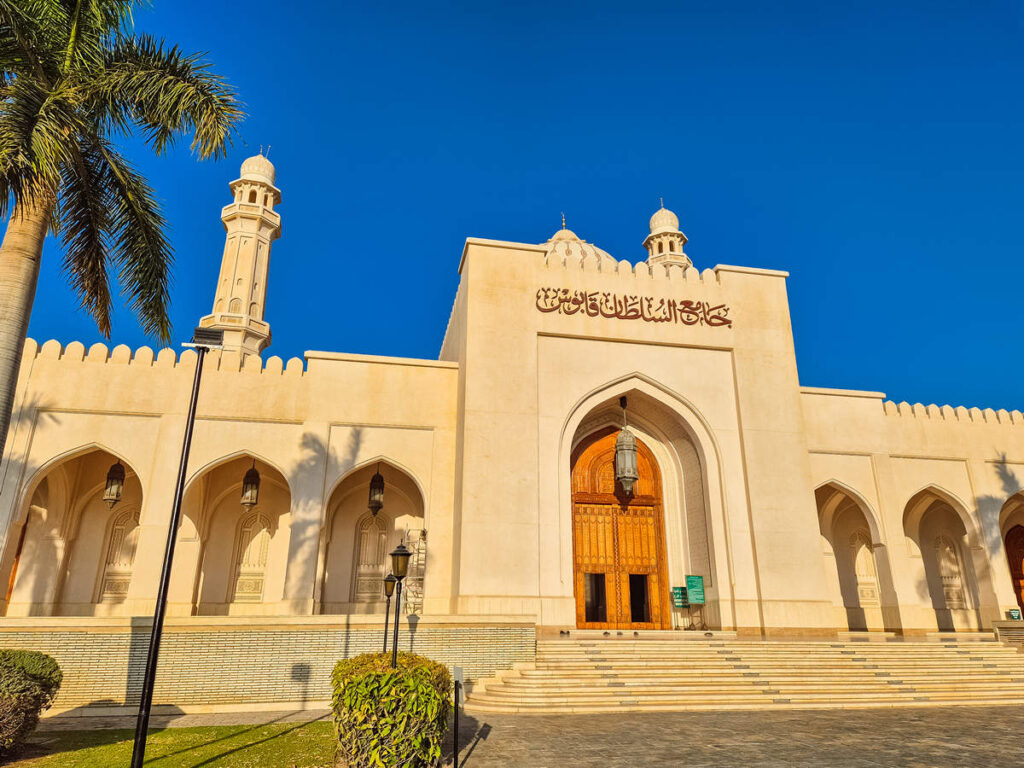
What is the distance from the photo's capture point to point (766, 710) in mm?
9352

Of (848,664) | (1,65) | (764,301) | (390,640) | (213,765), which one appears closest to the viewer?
(213,765)

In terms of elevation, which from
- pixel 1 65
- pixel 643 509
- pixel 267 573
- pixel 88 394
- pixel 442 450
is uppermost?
pixel 1 65

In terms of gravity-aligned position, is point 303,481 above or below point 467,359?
below

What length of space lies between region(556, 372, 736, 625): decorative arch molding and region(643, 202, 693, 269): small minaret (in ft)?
51.1

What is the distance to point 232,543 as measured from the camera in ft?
50.5

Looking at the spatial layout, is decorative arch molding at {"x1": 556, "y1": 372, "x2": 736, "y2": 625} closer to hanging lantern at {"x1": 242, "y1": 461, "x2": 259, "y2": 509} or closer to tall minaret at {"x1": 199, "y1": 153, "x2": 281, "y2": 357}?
hanging lantern at {"x1": 242, "y1": 461, "x2": 259, "y2": 509}

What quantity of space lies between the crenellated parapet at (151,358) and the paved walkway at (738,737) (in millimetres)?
7584

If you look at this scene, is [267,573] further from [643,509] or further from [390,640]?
[643,509]

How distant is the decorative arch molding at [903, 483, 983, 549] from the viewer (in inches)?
671

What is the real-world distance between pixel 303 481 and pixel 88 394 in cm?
470

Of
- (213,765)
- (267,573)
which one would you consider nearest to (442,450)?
(267,573)

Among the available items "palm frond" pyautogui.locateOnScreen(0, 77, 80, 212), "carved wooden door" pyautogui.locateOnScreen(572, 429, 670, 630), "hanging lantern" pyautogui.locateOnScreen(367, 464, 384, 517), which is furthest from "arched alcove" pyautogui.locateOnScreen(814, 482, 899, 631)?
"palm frond" pyautogui.locateOnScreen(0, 77, 80, 212)

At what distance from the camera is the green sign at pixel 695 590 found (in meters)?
14.6

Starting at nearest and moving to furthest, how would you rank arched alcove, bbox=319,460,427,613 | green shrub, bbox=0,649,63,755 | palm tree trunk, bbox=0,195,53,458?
green shrub, bbox=0,649,63,755 < palm tree trunk, bbox=0,195,53,458 < arched alcove, bbox=319,460,427,613
